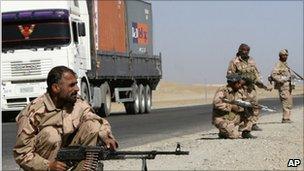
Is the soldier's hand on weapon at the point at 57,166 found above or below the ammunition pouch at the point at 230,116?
above

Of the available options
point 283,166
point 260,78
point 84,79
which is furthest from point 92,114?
point 84,79

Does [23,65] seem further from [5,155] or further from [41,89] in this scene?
[5,155]

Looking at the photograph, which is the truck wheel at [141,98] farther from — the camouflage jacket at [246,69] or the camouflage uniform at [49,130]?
the camouflage uniform at [49,130]

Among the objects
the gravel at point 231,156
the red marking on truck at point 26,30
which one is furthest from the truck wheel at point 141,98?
the gravel at point 231,156

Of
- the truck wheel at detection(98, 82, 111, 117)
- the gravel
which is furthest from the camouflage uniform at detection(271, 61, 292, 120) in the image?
the truck wheel at detection(98, 82, 111, 117)

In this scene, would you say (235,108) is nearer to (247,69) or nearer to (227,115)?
(227,115)

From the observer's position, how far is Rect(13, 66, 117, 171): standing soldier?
18.1ft

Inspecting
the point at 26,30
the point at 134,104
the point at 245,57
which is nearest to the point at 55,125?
the point at 245,57

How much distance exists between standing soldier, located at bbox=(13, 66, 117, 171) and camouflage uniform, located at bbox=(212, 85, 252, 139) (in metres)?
7.46

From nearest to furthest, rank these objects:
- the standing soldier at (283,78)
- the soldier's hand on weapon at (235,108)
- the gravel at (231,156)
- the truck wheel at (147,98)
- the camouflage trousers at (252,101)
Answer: the gravel at (231,156)
the soldier's hand on weapon at (235,108)
the camouflage trousers at (252,101)
the standing soldier at (283,78)
the truck wheel at (147,98)

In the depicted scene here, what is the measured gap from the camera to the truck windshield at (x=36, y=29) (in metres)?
21.3

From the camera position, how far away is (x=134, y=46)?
29.9m

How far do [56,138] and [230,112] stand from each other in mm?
7992

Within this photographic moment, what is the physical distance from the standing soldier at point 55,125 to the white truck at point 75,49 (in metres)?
15.7
